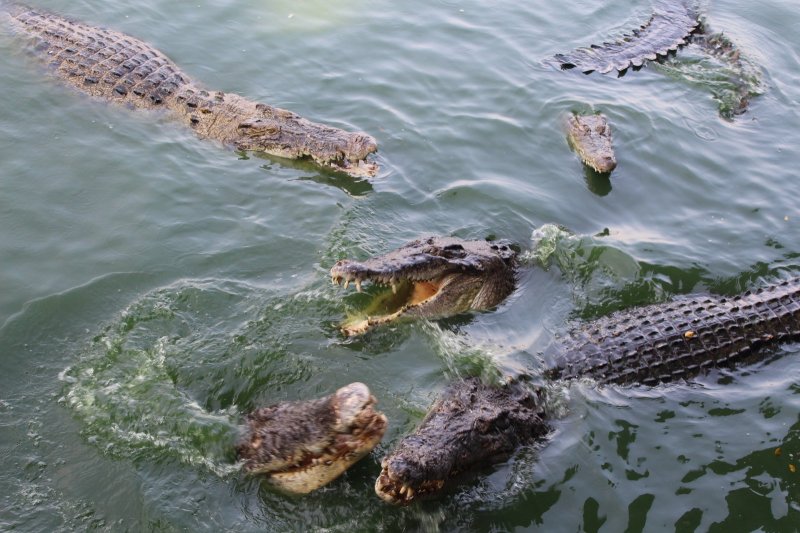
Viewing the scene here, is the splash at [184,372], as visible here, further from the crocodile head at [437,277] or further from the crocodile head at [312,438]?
the crocodile head at [437,277]

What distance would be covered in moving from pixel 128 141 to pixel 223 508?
486cm

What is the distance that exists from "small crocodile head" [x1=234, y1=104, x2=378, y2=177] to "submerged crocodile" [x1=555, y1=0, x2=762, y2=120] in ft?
13.3

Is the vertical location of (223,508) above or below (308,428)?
below

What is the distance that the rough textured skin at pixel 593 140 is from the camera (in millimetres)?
8094

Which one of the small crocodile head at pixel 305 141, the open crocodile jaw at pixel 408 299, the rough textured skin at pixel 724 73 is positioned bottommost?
the open crocodile jaw at pixel 408 299

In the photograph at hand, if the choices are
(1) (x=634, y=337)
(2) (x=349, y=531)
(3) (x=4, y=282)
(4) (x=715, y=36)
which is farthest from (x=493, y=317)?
(4) (x=715, y=36)

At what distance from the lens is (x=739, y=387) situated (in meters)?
5.57

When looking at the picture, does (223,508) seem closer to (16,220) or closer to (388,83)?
(16,220)

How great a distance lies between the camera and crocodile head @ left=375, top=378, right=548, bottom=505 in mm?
4047

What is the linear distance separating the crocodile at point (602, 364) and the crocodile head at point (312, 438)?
255 mm

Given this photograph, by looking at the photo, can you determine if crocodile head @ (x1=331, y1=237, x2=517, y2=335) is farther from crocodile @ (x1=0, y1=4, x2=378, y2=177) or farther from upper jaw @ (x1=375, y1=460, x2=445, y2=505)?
crocodile @ (x1=0, y1=4, x2=378, y2=177)

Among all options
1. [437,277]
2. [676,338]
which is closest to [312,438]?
[437,277]

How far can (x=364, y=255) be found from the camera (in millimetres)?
6516

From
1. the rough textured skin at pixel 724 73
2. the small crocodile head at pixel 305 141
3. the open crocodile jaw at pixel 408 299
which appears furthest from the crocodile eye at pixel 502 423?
the rough textured skin at pixel 724 73
